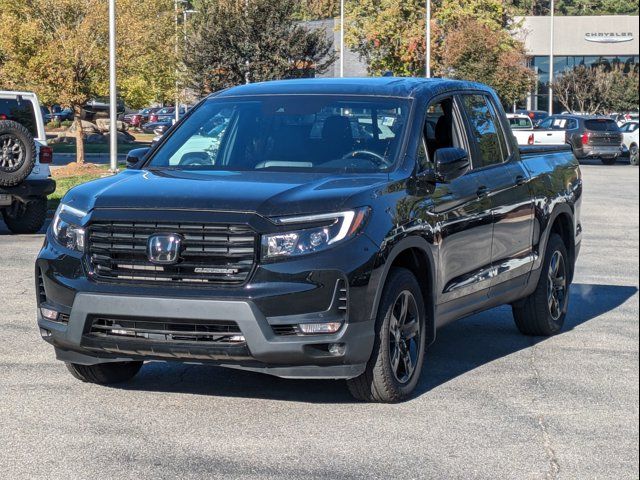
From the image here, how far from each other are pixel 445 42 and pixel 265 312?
5364cm

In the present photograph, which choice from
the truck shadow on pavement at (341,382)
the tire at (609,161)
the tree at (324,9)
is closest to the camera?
the truck shadow on pavement at (341,382)

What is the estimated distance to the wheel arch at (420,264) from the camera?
7057 mm

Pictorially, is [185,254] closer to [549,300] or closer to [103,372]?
[103,372]

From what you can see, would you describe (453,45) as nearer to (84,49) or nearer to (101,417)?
(84,49)

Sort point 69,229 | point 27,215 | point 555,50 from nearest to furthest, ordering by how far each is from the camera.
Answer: point 69,229
point 27,215
point 555,50

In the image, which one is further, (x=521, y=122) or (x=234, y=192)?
(x=521, y=122)

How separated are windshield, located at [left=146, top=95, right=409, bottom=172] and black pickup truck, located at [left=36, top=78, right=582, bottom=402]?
0.01 m

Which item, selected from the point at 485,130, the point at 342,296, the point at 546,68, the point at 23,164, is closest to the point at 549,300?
the point at 485,130

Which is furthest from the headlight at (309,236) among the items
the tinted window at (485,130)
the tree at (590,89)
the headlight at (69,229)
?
the tree at (590,89)

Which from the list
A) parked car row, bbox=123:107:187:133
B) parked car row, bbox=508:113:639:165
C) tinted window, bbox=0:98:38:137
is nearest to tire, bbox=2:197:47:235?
tinted window, bbox=0:98:38:137

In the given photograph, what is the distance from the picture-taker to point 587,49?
244 ft

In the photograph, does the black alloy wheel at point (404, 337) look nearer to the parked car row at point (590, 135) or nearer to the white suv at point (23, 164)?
the white suv at point (23, 164)

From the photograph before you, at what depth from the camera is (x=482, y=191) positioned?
8.37 meters

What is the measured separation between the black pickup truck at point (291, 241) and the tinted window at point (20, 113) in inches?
362
